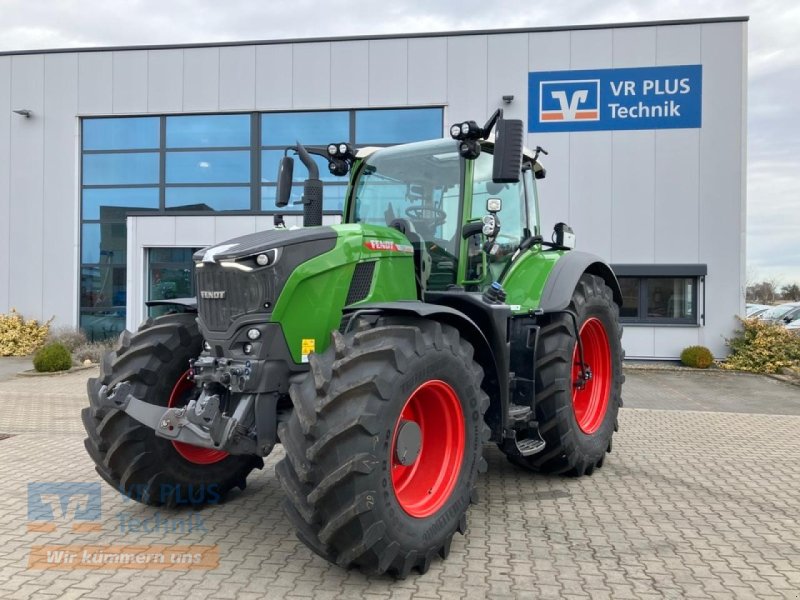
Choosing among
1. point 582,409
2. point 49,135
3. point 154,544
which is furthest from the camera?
point 49,135

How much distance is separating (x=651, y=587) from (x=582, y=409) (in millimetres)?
2642

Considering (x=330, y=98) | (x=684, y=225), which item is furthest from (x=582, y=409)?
(x=330, y=98)

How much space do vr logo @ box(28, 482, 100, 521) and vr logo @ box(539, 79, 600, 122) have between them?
12.3 meters

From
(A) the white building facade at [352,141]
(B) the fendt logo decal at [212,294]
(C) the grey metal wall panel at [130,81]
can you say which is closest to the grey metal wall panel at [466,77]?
(A) the white building facade at [352,141]

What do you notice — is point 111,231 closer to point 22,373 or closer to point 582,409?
point 22,373

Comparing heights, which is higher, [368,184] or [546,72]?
[546,72]

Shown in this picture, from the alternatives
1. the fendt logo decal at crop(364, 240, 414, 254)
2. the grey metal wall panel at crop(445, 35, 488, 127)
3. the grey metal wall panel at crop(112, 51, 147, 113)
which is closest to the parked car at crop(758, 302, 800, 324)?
the grey metal wall panel at crop(445, 35, 488, 127)

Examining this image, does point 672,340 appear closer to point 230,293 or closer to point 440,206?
point 440,206

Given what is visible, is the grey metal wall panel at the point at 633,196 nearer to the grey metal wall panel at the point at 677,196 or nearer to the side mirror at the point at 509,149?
the grey metal wall panel at the point at 677,196

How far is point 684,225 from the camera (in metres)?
14.2

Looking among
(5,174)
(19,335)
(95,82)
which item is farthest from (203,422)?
(5,174)

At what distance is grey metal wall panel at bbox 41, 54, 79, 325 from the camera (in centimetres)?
1589

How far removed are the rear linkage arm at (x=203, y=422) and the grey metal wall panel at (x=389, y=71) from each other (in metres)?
12.4

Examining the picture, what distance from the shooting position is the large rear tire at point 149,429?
13.3 ft
